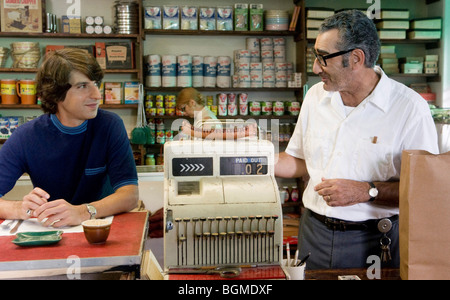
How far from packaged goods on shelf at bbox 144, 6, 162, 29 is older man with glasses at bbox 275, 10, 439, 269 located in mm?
3575

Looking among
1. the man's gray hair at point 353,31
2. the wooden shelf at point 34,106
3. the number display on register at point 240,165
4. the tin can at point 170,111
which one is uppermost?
the man's gray hair at point 353,31

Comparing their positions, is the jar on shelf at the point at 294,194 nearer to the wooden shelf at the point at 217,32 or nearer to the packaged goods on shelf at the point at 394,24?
the wooden shelf at the point at 217,32

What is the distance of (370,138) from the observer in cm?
178

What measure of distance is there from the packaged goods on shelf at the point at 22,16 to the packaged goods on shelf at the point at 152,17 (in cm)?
109

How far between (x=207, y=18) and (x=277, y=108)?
1.27m

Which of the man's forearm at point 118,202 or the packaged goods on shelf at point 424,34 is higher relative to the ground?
the packaged goods on shelf at point 424,34

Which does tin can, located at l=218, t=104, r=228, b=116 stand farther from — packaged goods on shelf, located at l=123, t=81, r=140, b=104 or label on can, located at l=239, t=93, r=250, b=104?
packaged goods on shelf, located at l=123, t=81, r=140, b=104

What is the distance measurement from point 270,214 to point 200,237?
20 cm

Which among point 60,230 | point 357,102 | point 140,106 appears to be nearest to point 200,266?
point 60,230

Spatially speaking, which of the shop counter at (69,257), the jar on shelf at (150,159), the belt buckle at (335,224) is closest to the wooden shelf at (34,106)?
the jar on shelf at (150,159)

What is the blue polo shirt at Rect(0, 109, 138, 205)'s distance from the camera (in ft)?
6.27

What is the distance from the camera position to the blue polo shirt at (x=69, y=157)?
75.2 inches

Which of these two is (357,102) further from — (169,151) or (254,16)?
(254,16)

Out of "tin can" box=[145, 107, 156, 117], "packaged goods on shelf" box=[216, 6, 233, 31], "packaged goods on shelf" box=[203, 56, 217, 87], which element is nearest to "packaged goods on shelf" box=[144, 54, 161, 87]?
"tin can" box=[145, 107, 156, 117]
